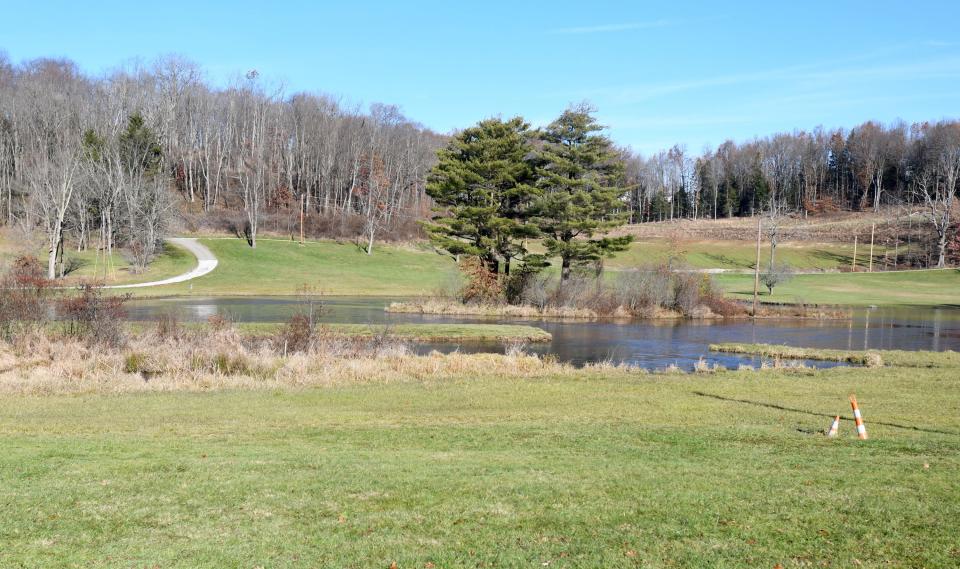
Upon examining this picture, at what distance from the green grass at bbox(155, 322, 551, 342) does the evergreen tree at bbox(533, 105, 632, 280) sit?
13.2 m

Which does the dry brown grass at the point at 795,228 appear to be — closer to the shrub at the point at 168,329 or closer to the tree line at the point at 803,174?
the tree line at the point at 803,174

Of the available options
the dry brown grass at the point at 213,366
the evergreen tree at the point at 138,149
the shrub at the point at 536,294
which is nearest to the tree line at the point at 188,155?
the evergreen tree at the point at 138,149

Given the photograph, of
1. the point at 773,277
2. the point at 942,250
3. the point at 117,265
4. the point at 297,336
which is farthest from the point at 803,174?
the point at 297,336

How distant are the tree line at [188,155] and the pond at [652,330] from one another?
2258 cm

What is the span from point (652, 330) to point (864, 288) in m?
41.3

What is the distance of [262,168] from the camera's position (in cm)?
9844

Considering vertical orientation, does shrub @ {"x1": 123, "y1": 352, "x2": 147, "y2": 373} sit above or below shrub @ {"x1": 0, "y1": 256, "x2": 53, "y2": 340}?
below

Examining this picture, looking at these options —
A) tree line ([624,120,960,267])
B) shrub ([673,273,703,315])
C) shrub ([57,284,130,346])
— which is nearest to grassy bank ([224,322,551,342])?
shrub ([57,284,130,346])

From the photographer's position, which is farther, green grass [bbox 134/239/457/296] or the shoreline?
green grass [bbox 134/239/457/296]

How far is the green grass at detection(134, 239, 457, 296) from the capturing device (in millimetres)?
62562

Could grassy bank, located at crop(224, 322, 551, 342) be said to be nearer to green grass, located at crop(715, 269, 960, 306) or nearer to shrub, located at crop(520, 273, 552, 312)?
shrub, located at crop(520, 273, 552, 312)

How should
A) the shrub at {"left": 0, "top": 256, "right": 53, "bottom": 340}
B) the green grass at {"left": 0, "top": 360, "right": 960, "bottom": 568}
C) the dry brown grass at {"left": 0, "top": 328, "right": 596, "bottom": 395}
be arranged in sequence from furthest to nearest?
1. the shrub at {"left": 0, "top": 256, "right": 53, "bottom": 340}
2. the dry brown grass at {"left": 0, "top": 328, "right": 596, "bottom": 395}
3. the green grass at {"left": 0, "top": 360, "right": 960, "bottom": 568}

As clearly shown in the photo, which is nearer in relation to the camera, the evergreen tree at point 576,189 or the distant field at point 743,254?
the evergreen tree at point 576,189

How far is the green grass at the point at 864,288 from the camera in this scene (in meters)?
63.9
